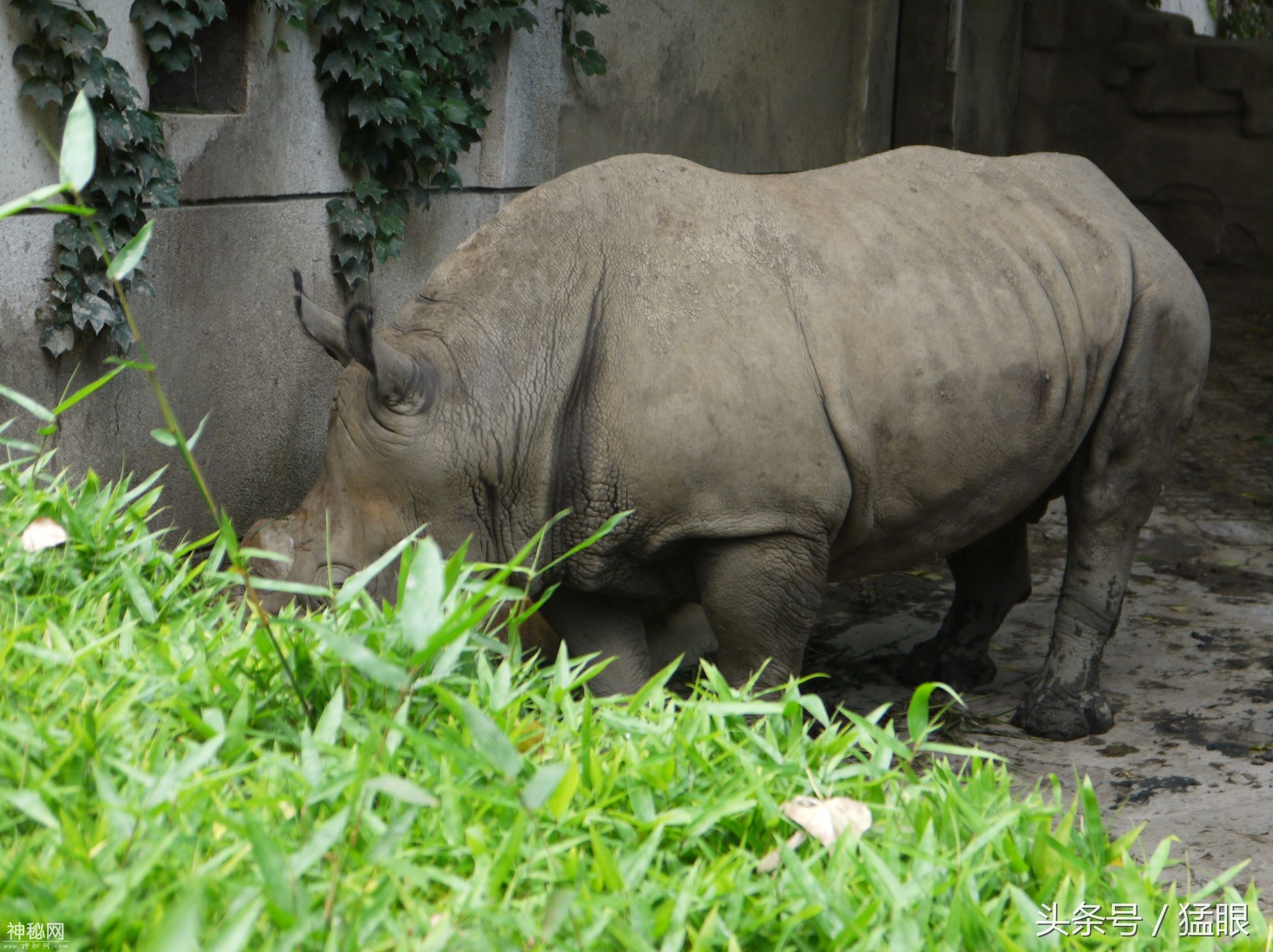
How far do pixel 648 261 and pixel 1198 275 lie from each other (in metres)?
8.02

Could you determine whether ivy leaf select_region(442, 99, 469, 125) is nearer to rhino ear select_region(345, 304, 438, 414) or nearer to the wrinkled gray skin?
the wrinkled gray skin

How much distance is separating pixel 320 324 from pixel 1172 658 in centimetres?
350

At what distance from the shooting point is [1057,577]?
6207 mm

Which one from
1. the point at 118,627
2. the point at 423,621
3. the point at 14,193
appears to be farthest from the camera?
the point at 14,193

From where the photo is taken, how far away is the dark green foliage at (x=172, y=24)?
4.16m

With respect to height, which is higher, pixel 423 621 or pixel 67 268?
pixel 423 621

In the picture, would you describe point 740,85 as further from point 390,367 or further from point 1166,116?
point 1166,116

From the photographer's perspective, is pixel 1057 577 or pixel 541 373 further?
pixel 1057 577

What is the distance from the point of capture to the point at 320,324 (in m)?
3.20

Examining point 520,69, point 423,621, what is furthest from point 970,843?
point 520,69

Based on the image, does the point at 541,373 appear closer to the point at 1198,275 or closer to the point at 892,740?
the point at 892,740

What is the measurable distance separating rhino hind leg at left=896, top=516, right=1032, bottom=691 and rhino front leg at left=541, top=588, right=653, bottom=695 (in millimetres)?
1317

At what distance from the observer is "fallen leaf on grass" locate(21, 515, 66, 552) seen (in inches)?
77.9

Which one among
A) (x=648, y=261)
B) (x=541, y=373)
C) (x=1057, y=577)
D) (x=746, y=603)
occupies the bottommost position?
(x=1057, y=577)
